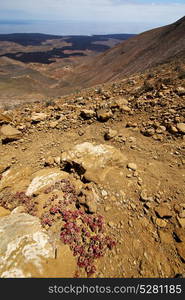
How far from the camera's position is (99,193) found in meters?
4.05

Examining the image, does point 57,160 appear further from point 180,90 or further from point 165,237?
point 180,90

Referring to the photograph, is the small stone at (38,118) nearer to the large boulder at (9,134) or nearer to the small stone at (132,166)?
the large boulder at (9,134)

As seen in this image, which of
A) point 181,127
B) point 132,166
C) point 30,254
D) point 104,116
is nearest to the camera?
point 30,254

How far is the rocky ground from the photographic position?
304cm

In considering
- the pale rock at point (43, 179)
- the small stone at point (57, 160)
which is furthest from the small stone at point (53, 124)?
the pale rock at point (43, 179)

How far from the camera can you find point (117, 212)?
375 cm

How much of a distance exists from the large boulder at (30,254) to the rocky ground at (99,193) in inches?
0.6

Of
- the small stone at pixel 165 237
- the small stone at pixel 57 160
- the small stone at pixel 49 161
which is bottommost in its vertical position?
the small stone at pixel 165 237

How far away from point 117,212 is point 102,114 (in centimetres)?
389

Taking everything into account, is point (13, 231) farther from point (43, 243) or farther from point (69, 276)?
point (69, 276)

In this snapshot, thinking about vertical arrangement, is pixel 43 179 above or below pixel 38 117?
below

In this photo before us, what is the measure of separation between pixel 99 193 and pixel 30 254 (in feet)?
6.06

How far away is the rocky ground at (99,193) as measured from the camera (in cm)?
304

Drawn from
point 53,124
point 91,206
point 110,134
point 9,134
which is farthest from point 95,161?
point 9,134
